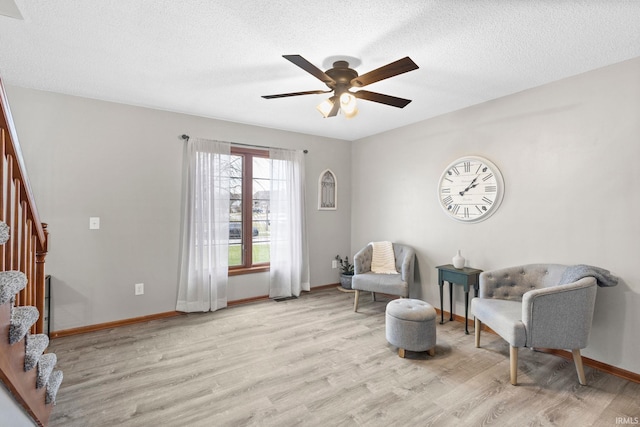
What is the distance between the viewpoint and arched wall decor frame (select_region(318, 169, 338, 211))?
4.84 metres

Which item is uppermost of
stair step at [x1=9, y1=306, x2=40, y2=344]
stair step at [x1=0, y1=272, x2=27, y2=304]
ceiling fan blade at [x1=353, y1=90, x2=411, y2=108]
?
ceiling fan blade at [x1=353, y1=90, x2=411, y2=108]

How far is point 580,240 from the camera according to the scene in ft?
8.64

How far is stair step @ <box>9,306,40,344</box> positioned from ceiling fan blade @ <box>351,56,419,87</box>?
2.35m

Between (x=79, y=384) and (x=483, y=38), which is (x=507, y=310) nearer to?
(x=483, y=38)

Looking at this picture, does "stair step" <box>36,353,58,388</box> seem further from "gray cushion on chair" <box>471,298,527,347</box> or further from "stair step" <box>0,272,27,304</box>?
"gray cushion on chair" <box>471,298,527,347</box>

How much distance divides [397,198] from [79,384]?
3878 mm

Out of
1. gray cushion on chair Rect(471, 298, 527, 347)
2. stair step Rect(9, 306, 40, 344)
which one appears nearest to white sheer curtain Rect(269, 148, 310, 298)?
gray cushion on chair Rect(471, 298, 527, 347)

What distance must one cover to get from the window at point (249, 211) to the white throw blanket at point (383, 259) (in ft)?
5.06

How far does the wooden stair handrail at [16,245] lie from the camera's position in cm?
130

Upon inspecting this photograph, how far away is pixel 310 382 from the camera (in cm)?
231

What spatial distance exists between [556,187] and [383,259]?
211 centimetres

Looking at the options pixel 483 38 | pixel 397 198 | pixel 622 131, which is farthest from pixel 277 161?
pixel 622 131

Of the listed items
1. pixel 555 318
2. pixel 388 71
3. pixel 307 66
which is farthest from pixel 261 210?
pixel 555 318

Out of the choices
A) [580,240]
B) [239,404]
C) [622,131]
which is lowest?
[239,404]
